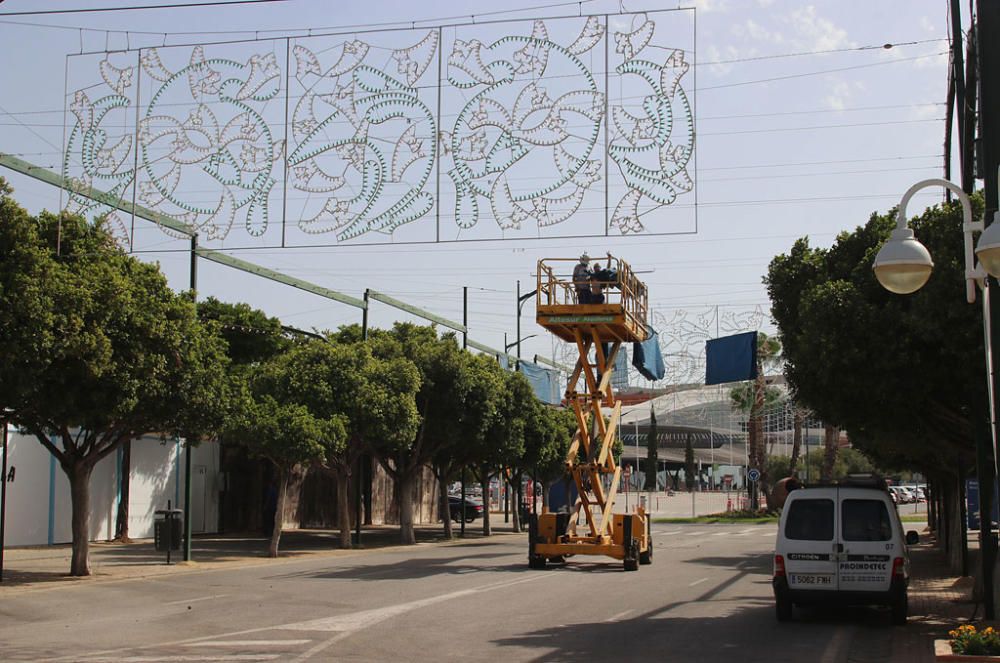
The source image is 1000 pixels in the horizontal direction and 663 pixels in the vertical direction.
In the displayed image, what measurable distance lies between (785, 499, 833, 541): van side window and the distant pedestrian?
11287 millimetres

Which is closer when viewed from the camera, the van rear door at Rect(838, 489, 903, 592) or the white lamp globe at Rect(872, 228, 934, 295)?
the white lamp globe at Rect(872, 228, 934, 295)

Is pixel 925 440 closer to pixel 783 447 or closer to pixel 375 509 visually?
pixel 375 509

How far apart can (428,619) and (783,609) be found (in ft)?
16.9

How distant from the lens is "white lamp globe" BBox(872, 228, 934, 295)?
1022 cm

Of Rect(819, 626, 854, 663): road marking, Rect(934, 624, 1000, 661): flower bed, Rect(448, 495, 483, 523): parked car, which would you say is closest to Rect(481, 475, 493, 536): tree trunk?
Rect(448, 495, 483, 523): parked car

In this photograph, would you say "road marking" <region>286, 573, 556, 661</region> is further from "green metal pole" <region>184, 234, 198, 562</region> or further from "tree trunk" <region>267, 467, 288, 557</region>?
"tree trunk" <region>267, 467, 288, 557</region>

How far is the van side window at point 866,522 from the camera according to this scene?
15398 millimetres

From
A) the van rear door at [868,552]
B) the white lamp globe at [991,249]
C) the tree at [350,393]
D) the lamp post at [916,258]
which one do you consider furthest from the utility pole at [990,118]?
the tree at [350,393]

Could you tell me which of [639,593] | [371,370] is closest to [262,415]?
[371,370]

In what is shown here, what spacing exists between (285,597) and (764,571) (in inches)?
497

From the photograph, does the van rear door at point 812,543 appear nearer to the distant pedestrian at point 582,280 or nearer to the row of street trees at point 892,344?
the row of street trees at point 892,344

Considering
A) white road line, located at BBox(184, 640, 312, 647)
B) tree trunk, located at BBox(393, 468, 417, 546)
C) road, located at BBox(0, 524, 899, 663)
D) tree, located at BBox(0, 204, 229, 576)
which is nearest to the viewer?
road, located at BBox(0, 524, 899, 663)

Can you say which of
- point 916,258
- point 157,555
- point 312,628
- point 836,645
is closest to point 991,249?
point 916,258

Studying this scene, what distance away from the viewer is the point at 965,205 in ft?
38.1
